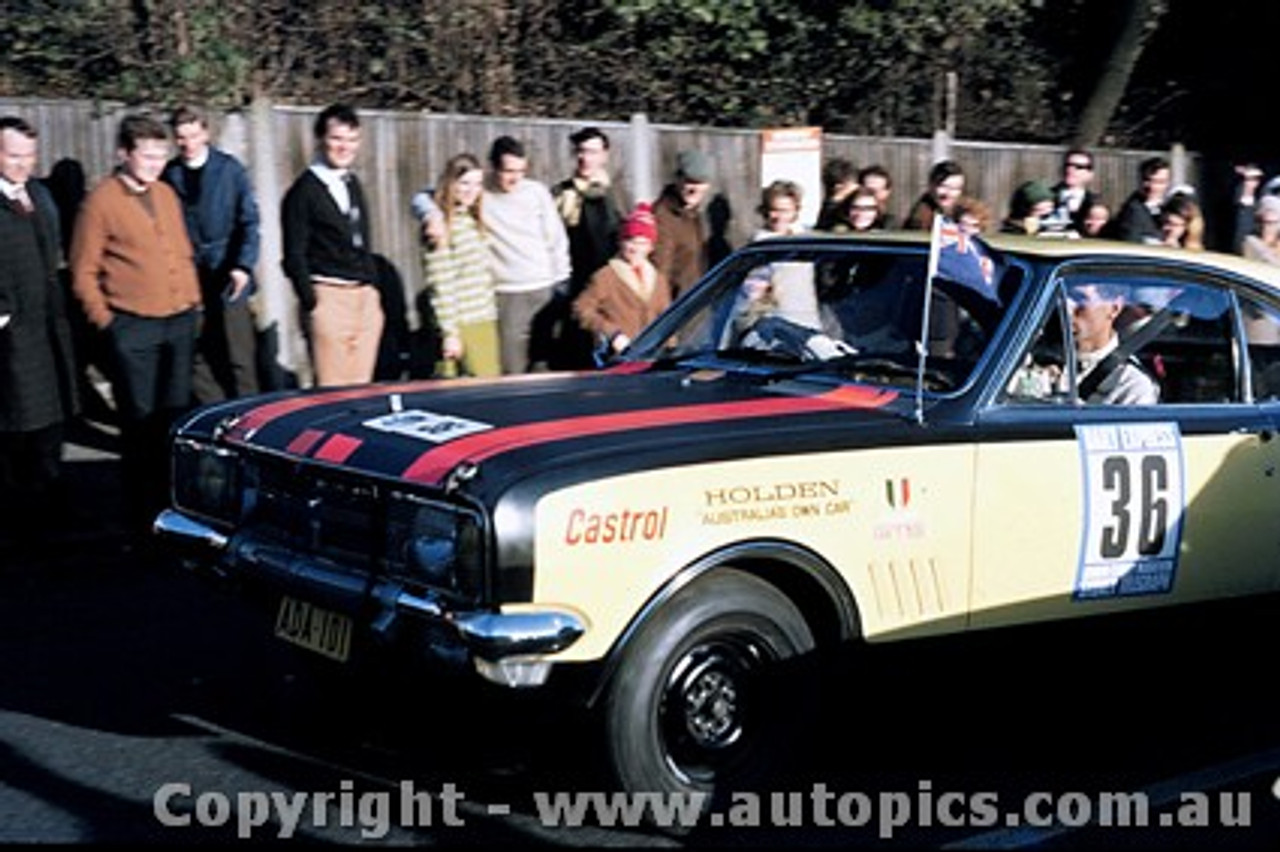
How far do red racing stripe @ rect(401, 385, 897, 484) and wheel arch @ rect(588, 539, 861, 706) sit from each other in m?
0.48

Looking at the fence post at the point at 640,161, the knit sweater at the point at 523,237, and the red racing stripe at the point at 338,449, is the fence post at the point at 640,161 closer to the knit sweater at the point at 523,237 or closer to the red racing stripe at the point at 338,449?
the knit sweater at the point at 523,237

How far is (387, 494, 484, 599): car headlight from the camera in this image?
4.71 m

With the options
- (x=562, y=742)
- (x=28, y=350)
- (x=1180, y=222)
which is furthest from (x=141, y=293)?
(x=1180, y=222)

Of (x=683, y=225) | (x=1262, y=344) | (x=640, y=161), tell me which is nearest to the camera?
(x=1262, y=344)

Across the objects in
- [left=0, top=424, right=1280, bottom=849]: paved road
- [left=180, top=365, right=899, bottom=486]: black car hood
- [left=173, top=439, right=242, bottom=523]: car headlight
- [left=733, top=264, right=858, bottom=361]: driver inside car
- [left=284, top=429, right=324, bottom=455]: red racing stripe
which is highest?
[left=733, top=264, right=858, bottom=361]: driver inside car

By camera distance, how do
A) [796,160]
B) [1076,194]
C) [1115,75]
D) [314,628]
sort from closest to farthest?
1. [314,628]
2. [1076,194]
3. [796,160]
4. [1115,75]

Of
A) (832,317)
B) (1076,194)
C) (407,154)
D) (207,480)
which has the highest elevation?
(407,154)

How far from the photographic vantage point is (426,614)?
15.7 feet

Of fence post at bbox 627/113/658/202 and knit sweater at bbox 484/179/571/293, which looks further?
fence post at bbox 627/113/658/202

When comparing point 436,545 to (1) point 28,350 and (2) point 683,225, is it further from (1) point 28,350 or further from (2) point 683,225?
(2) point 683,225

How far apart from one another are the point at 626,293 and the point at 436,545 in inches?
166

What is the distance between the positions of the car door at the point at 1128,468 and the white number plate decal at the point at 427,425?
5.17 ft

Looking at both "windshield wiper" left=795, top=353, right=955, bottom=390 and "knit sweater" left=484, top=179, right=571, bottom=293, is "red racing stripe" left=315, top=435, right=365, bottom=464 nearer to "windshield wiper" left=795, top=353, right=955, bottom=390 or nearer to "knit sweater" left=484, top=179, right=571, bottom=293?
"windshield wiper" left=795, top=353, right=955, bottom=390

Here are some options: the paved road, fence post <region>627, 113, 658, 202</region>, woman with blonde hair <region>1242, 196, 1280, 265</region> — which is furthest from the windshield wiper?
fence post <region>627, 113, 658, 202</region>
